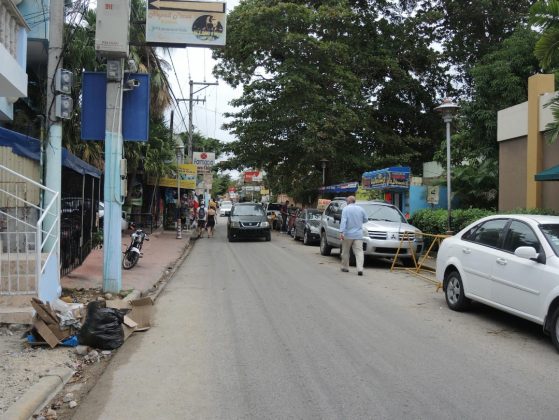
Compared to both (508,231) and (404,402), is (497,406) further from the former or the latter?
(508,231)

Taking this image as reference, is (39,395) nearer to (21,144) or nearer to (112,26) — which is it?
(21,144)

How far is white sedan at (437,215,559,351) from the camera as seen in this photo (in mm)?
6500

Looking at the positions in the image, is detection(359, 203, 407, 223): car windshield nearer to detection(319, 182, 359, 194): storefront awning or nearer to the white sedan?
the white sedan

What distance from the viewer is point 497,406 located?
455 centimetres

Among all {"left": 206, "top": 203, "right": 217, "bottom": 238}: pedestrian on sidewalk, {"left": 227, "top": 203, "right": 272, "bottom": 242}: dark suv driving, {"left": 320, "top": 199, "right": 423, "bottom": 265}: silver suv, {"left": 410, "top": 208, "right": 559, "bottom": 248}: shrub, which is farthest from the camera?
{"left": 206, "top": 203, "right": 217, "bottom": 238}: pedestrian on sidewalk

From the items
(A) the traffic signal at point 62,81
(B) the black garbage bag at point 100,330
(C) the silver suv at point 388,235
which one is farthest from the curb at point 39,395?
(C) the silver suv at point 388,235

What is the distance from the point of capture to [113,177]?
960 cm

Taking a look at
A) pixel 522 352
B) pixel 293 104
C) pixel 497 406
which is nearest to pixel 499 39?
pixel 293 104

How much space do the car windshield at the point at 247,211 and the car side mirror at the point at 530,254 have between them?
18065 millimetres

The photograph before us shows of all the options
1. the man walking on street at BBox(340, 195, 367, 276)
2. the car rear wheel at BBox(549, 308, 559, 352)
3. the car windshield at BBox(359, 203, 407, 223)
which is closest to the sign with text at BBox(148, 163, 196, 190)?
the car windshield at BBox(359, 203, 407, 223)

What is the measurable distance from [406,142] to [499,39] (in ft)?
24.6

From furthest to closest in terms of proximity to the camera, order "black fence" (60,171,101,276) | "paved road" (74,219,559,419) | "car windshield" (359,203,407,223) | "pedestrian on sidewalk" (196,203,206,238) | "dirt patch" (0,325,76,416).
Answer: "pedestrian on sidewalk" (196,203,206,238) → "car windshield" (359,203,407,223) → "black fence" (60,171,101,276) → "dirt patch" (0,325,76,416) → "paved road" (74,219,559,419)

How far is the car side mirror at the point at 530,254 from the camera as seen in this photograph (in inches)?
262

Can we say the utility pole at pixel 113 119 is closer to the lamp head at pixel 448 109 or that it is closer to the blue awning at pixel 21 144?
the blue awning at pixel 21 144
